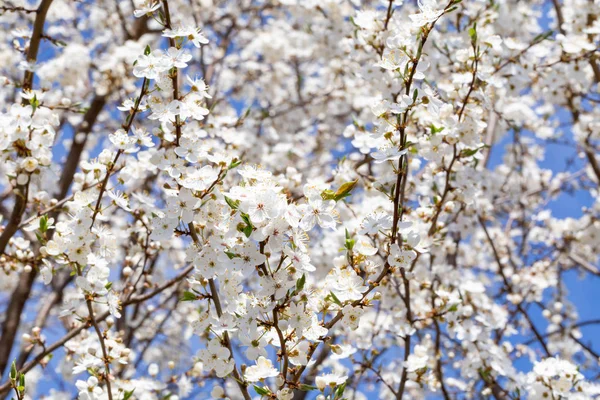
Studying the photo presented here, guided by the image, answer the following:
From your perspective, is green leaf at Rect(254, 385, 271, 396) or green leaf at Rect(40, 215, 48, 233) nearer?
green leaf at Rect(254, 385, 271, 396)

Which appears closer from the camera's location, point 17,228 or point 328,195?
point 328,195

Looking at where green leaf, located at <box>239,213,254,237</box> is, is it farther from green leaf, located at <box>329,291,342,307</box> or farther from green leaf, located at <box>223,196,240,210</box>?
green leaf, located at <box>329,291,342,307</box>

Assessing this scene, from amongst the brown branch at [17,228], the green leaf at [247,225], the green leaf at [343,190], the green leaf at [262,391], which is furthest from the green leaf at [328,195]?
the brown branch at [17,228]

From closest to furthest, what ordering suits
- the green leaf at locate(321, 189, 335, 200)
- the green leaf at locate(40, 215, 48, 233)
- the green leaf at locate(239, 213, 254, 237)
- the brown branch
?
the green leaf at locate(239, 213, 254, 237), the green leaf at locate(321, 189, 335, 200), the green leaf at locate(40, 215, 48, 233), the brown branch

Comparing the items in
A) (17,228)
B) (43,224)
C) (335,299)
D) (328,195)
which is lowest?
(335,299)

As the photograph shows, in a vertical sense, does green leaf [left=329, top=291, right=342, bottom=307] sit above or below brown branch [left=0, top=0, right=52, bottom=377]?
below

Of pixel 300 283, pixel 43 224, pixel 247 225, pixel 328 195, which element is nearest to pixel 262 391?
pixel 300 283

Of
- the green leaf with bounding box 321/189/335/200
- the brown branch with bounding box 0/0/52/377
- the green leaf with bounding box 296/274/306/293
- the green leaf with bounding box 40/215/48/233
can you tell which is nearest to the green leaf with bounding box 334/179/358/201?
the green leaf with bounding box 321/189/335/200

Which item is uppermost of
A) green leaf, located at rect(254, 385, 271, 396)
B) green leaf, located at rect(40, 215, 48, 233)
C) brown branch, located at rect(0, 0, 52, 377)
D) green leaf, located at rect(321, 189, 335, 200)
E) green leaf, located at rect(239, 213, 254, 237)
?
brown branch, located at rect(0, 0, 52, 377)

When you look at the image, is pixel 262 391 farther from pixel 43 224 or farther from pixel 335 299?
pixel 43 224

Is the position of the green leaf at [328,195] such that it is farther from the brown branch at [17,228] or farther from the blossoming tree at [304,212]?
the brown branch at [17,228]

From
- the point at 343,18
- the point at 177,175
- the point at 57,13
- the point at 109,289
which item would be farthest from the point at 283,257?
the point at 57,13

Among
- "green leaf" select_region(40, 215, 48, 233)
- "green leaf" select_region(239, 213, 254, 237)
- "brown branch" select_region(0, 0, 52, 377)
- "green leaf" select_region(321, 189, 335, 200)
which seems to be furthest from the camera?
"brown branch" select_region(0, 0, 52, 377)

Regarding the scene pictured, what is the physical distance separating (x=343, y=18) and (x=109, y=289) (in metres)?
4.16
